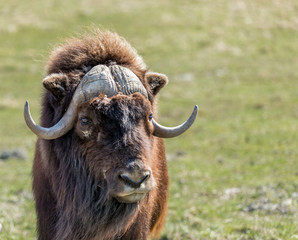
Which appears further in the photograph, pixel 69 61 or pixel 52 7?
pixel 52 7

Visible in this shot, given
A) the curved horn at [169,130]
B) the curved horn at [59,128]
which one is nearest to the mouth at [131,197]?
the curved horn at [59,128]

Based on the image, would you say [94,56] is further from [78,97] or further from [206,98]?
[206,98]

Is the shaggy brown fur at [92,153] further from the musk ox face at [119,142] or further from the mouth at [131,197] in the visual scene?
the mouth at [131,197]

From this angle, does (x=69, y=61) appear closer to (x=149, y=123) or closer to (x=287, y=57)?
(x=149, y=123)

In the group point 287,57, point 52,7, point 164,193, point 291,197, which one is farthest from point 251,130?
point 52,7

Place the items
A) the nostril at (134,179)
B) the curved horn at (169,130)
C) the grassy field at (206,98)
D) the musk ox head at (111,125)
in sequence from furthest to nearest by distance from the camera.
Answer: the grassy field at (206,98) < the curved horn at (169,130) < the musk ox head at (111,125) < the nostril at (134,179)

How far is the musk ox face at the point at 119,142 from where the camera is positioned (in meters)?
3.74

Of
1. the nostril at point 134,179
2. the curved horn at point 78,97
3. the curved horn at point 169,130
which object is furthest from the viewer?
the curved horn at point 169,130

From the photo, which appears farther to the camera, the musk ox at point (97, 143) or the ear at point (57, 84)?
the ear at point (57, 84)

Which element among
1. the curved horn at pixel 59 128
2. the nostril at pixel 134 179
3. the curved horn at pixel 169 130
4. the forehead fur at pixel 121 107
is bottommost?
the curved horn at pixel 169 130

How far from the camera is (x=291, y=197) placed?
737 cm

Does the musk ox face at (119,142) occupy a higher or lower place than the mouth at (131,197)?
higher

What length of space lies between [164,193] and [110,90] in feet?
6.13

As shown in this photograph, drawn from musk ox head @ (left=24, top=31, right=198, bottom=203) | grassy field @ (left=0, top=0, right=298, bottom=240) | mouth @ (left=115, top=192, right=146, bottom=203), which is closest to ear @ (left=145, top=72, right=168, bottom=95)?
musk ox head @ (left=24, top=31, right=198, bottom=203)
